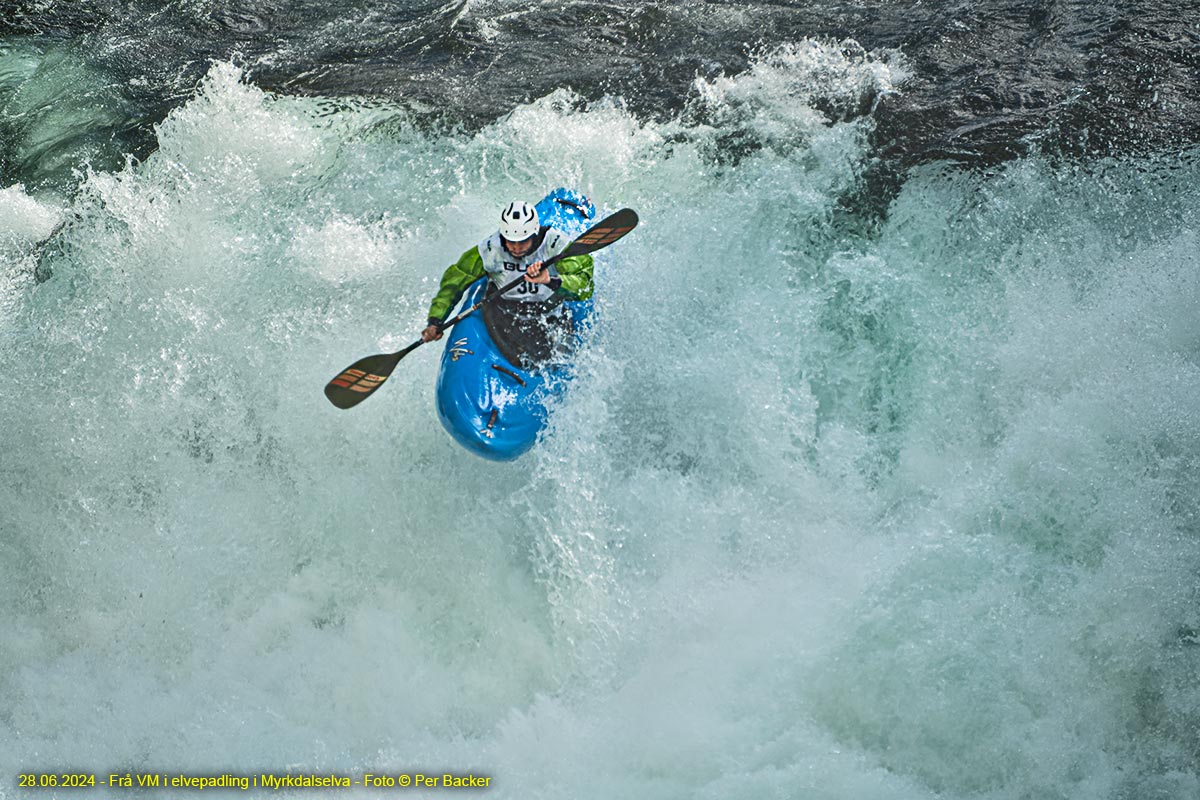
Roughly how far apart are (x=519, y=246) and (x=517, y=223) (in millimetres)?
120

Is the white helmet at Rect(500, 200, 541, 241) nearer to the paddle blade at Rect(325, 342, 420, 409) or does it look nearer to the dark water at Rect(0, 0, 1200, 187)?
the paddle blade at Rect(325, 342, 420, 409)

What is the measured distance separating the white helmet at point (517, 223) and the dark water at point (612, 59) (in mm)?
2769

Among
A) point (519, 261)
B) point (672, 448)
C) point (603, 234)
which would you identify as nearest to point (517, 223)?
point (519, 261)

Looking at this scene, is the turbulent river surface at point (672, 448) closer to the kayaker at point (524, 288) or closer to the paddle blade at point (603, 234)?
the kayaker at point (524, 288)

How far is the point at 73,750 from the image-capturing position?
4867 mm

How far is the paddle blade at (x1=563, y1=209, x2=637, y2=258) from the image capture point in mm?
5066

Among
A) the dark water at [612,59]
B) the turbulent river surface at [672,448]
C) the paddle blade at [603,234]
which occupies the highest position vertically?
the paddle blade at [603,234]

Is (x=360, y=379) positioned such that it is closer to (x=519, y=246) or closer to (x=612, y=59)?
(x=519, y=246)

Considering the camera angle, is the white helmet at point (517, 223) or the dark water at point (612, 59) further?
the dark water at point (612, 59)

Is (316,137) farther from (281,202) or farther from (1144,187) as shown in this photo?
(1144,187)

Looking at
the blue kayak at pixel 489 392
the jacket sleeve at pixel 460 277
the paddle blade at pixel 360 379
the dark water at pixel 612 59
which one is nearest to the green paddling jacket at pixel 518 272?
the jacket sleeve at pixel 460 277

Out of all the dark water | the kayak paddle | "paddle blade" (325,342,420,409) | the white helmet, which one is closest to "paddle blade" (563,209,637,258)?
the kayak paddle

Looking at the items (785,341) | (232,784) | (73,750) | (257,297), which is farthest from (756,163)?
(73,750)

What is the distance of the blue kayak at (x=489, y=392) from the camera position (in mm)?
4848
